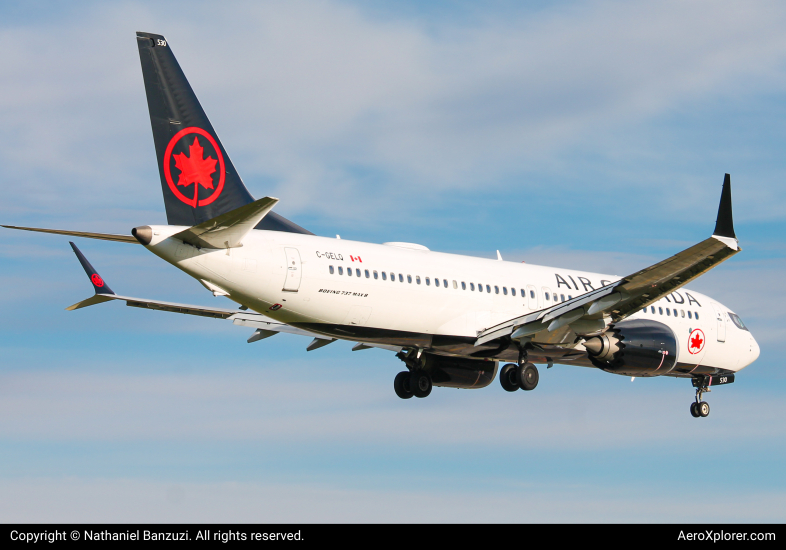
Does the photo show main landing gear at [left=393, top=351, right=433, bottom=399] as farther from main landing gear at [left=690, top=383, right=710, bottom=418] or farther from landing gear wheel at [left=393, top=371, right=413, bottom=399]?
main landing gear at [left=690, top=383, right=710, bottom=418]

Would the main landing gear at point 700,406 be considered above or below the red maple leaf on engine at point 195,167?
below

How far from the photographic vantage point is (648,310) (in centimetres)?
3319

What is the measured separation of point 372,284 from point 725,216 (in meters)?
10.1

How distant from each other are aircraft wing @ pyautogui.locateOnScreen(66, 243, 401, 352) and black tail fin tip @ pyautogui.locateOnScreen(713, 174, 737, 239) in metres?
11.9

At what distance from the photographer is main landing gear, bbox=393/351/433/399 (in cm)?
3256

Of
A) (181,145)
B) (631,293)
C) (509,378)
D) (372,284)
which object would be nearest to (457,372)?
(509,378)

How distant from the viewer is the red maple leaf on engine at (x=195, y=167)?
25203mm

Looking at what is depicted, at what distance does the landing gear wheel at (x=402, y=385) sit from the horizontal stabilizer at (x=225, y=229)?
10557mm

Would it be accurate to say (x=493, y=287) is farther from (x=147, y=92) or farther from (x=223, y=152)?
(x=147, y=92)

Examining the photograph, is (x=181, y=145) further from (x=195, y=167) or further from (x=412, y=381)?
(x=412, y=381)

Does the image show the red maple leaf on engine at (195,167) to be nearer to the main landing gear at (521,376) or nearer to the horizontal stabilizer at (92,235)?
the horizontal stabilizer at (92,235)

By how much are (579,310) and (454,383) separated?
697cm

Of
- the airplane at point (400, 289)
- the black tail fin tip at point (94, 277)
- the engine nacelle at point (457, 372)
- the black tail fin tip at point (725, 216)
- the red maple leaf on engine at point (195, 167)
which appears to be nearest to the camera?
the black tail fin tip at point (725, 216)

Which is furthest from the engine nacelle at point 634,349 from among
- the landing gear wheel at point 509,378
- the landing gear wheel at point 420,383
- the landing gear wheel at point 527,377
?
the landing gear wheel at point 420,383
